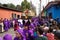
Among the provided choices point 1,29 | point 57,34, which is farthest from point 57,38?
point 1,29

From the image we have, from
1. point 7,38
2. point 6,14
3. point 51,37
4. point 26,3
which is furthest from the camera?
point 26,3

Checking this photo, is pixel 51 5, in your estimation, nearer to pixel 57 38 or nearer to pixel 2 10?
pixel 2 10

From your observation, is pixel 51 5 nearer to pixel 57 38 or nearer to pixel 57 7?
pixel 57 7

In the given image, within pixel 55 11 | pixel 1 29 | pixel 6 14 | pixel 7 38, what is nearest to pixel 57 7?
pixel 55 11

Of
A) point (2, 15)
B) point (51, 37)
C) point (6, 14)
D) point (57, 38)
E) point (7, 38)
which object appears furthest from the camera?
point (6, 14)

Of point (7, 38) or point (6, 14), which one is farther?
point (6, 14)

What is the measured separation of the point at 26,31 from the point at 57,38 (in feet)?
5.00

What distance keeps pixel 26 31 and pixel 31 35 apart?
0.96ft

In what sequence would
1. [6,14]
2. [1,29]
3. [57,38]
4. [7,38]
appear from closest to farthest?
[7,38] → [57,38] → [1,29] → [6,14]

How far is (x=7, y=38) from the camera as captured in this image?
30.8 ft

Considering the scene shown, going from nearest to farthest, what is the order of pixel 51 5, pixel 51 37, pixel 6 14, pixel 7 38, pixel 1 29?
pixel 7 38
pixel 51 37
pixel 1 29
pixel 6 14
pixel 51 5

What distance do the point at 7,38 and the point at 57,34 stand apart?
3.40 m

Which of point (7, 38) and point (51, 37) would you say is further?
point (51, 37)

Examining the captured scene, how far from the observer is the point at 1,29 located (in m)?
26.9
